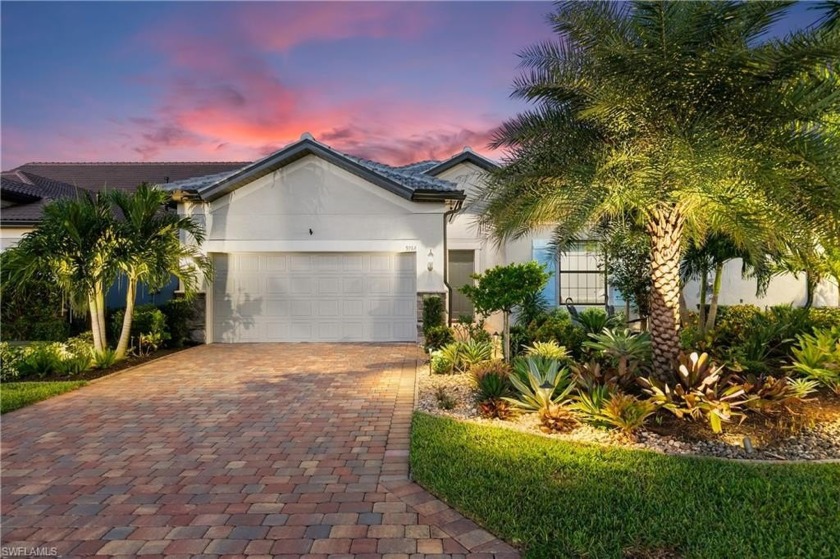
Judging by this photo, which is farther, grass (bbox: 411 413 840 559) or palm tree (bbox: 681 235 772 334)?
palm tree (bbox: 681 235 772 334)

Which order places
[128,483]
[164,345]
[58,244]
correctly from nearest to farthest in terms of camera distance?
[128,483] → [58,244] → [164,345]

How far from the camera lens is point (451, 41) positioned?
419 inches

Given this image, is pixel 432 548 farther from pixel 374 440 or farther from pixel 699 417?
pixel 699 417

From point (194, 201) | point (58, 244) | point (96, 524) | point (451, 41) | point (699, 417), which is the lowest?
point (96, 524)

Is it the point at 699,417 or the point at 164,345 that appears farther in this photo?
the point at 164,345

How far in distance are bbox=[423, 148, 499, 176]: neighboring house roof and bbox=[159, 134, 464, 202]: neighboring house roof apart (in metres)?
3.43

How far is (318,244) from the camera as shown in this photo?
12773 mm

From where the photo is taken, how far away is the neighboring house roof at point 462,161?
15.7m

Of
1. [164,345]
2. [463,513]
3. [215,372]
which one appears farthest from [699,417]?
[164,345]

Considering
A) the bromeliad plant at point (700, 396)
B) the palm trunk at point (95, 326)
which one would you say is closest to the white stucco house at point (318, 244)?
the palm trunk at point (95, 326)

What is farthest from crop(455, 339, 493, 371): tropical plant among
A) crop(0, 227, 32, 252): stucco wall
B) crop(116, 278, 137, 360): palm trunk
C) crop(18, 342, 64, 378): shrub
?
crop(0, 227, 32, 252): stucco wall

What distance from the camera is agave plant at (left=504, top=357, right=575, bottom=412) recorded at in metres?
5.69

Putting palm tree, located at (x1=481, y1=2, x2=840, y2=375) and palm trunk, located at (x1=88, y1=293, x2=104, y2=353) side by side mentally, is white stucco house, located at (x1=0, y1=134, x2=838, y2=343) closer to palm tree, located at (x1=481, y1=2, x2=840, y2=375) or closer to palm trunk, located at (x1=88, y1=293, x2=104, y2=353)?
palm trunk, located at (x1=88, y1=293, x2=104, y2=353)

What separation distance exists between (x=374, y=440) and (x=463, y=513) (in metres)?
1.97
